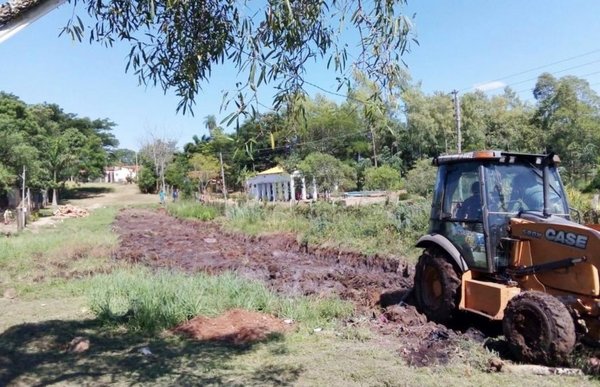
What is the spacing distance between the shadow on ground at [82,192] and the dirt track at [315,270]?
4691cm

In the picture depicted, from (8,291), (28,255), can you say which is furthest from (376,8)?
(28,255)

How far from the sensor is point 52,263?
14055 millimetres

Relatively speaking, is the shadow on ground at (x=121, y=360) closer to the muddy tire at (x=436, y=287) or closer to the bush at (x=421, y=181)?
the muddy tire at (x=436, y=287)

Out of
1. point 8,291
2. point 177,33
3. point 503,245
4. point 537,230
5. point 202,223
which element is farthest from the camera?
point 202,223

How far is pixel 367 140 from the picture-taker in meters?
58.3

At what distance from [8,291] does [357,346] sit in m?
7.53

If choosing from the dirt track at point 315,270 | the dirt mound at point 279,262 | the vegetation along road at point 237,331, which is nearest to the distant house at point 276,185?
the dirt track at point 315,270

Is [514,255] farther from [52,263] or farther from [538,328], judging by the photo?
[52,263]

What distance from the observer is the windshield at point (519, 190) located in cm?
684

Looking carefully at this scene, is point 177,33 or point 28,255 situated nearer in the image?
point 177,33

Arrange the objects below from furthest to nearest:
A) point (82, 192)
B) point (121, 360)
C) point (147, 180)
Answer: point (147, 180) → point (82, 192) → point (121, 360)

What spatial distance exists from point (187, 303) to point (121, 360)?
1.84 metres

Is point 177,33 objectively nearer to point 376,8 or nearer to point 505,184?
point 376,8

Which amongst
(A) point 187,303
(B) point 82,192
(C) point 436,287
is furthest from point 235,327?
(B) point 82,192
